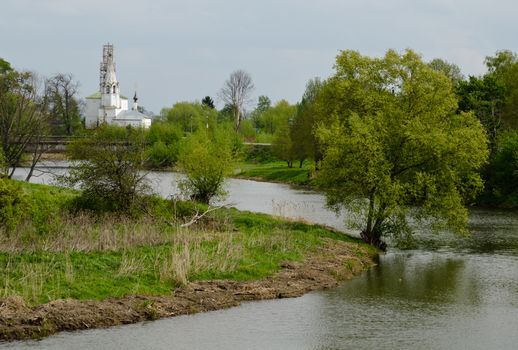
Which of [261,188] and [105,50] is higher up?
[105,50]

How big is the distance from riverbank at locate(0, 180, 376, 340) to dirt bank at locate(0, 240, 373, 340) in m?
0.03

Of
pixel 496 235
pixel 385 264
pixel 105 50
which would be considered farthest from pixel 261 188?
pixel 105 50

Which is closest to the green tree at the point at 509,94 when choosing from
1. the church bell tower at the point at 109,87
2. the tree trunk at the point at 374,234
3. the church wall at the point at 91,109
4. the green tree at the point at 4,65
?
the tree trunk at the point at 374,234

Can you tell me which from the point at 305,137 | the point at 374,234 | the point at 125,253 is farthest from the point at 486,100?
the point at 125,253

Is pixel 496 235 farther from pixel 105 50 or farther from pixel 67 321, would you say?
pixel 105 50

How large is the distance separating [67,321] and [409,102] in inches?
1012

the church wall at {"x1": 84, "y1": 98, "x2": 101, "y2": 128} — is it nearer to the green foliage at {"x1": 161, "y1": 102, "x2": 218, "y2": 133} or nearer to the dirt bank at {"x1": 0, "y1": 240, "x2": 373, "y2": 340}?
the green foliage at {"x1": 161, "y1": 102, "x2": 218, "y2": 133}

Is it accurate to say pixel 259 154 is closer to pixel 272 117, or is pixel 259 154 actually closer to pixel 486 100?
pixel 272 117

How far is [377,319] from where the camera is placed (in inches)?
971

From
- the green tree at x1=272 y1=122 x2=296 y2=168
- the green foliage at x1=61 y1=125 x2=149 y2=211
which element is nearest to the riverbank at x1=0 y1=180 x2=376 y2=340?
the green foliage at x1=61 y1=125 x2=149 y2=211

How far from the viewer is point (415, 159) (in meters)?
39.2

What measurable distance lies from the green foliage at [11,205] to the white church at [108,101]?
13820 centimetres

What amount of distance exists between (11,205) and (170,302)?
9.30m

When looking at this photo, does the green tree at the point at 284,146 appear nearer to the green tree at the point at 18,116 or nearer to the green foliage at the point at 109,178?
the green tree at the point at 18,116
